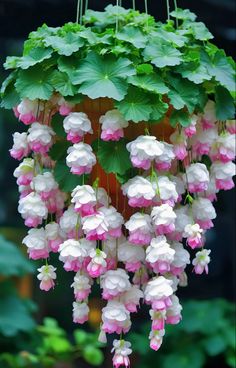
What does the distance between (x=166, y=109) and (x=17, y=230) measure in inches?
98.7

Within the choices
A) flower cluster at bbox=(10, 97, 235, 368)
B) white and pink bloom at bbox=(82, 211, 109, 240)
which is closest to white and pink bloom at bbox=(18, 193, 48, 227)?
flower cluster at bbox=(10, 97, 235, 368)

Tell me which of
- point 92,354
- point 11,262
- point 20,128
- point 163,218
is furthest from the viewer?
point 20,128

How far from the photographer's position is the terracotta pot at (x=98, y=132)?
132 centimetres

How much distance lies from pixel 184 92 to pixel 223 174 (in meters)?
0.19

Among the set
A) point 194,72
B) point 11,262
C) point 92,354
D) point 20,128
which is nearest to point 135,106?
point 194,72

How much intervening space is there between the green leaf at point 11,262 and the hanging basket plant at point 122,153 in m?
1.59

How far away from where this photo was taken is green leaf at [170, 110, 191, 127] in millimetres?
1288

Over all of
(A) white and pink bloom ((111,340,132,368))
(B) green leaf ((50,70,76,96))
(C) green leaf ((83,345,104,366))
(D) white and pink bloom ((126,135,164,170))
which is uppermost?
(B) green leaf ((50,70,76,96))

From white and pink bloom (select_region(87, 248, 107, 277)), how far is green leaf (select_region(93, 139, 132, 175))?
138 mm

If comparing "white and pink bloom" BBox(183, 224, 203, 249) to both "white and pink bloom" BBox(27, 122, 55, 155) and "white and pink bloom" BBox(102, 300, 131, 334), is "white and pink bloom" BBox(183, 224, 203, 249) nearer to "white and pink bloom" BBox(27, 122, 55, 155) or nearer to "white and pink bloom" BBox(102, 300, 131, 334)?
"white and pink bloom" BBox(102, 300, 131, 334)

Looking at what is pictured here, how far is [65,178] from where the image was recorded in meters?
1.32

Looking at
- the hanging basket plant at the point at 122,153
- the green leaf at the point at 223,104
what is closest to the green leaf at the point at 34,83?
the hanging basket plant at the point at 122,153

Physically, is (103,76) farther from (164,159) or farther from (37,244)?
(37,244)

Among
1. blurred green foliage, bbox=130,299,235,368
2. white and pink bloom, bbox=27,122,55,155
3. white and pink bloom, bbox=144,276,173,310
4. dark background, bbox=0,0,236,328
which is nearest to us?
white and pink bloom, bbox=144,276,173,310
